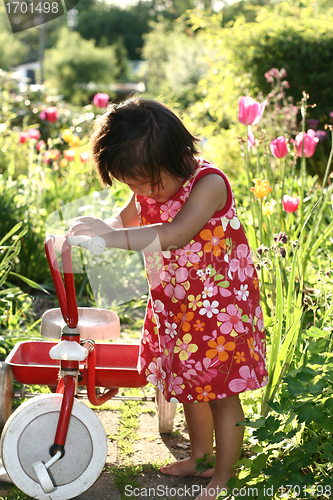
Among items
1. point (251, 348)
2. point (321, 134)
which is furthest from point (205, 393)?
point (321, 134)

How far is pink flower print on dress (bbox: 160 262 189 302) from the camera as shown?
156cm

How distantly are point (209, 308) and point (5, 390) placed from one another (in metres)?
0.77

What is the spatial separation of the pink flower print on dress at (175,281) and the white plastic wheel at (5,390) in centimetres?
62

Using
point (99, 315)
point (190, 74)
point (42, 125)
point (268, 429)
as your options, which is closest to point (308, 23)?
point (42, 125)

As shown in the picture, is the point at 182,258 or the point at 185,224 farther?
the point at 182,258

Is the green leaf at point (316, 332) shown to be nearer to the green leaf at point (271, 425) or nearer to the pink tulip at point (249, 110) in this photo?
the green leaf at point (271, 425)

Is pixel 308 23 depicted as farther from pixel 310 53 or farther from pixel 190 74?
pixel 190 74

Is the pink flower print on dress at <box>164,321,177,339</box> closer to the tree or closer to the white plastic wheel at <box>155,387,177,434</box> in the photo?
the white plastic wheel at <box>155,387,177,434</box>

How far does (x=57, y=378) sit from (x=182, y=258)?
61 centimetres

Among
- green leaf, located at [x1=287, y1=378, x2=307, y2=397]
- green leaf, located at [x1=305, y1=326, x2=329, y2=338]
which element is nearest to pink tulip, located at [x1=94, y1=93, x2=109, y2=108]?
green leaf, located at [x1=305, y1=326, x2=329, y2=338]

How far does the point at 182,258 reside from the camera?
5.11 feet

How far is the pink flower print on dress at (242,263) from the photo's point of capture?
5.16 ft

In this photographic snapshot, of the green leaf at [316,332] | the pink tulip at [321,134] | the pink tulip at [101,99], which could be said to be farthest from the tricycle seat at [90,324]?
the pink tulip at [101,99]

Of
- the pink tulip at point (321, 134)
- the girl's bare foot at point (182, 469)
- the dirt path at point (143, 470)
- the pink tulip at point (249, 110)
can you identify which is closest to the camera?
the dirt path at point (143, 470)
